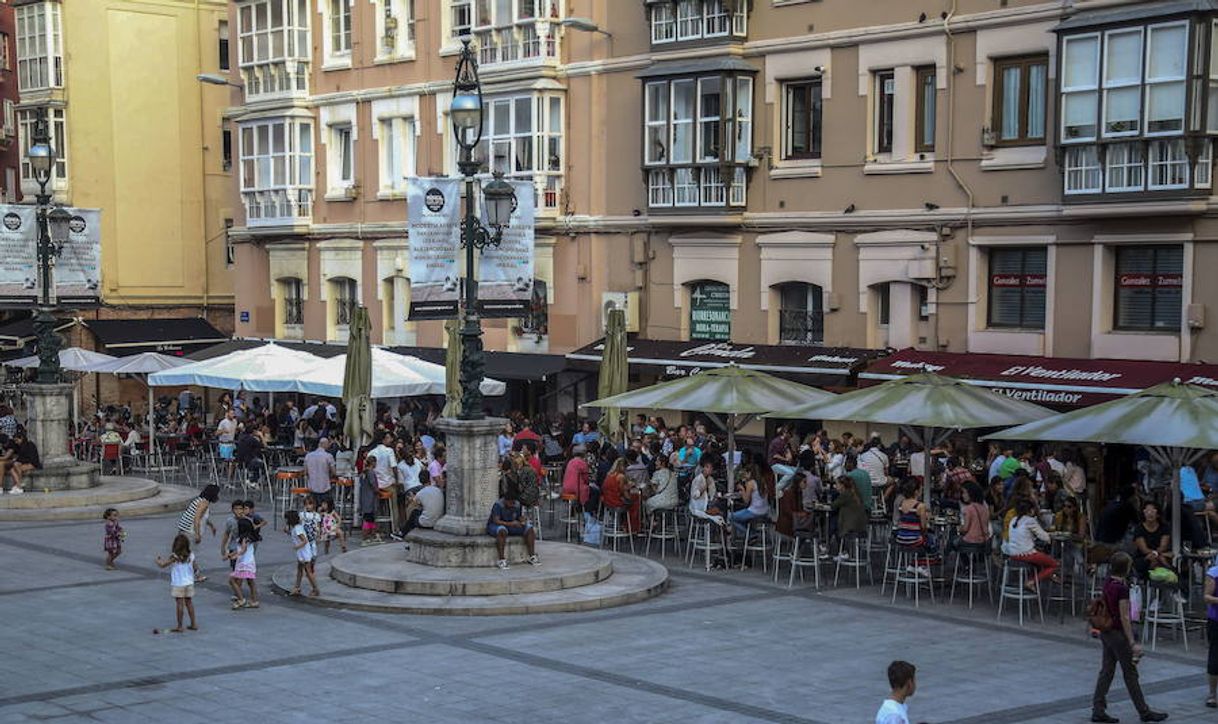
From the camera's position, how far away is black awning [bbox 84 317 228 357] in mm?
51719

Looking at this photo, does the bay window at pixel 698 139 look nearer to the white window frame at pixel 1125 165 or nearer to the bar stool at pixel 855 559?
→ the white window frame at pixel 1125 165

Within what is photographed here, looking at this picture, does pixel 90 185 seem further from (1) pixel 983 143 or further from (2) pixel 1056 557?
(2) pixel 1056 557

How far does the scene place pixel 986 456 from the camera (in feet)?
96.6

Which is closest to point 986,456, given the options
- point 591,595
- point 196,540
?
point 591,595

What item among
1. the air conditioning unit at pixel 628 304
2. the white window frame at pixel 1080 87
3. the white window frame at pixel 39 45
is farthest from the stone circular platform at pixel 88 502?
the white window frame at pixel 39 45

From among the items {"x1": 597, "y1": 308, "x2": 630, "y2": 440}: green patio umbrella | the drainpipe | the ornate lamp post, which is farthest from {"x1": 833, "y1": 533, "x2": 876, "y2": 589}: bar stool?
the ornate lamp post

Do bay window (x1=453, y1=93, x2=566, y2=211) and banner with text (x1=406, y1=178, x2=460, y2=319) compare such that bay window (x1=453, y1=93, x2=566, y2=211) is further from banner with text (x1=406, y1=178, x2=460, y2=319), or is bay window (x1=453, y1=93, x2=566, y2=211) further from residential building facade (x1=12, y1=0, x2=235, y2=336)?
residential building facade (x1=12, y1=0, x2=235, y2=336)

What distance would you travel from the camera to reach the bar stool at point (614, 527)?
24859 mm

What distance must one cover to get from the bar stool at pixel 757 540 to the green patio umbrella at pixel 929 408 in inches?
63.1

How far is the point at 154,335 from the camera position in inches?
2077

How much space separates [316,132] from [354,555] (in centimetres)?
2410

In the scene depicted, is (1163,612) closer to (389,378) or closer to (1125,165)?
(1125,165)

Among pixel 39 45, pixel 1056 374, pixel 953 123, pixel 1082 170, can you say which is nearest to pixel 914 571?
pixel 1056 374

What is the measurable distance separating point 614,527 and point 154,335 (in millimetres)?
31471
